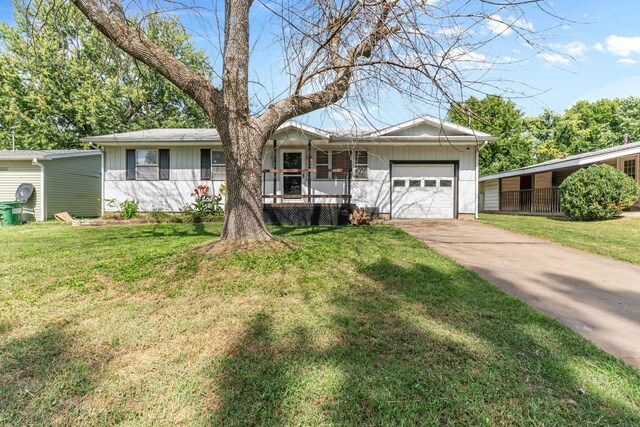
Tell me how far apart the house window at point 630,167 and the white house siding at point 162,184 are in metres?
17.8

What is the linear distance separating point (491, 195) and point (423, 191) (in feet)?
42.2

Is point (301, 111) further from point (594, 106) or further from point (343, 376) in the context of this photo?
point (594, 106)

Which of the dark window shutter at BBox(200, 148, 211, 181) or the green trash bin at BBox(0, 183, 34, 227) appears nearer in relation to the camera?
the green trash bin at BBox(0, 183, 34, 227)

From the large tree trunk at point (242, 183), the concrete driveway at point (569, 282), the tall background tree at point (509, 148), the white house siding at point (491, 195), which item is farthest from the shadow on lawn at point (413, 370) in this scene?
the tall background tree at point (509, 148)

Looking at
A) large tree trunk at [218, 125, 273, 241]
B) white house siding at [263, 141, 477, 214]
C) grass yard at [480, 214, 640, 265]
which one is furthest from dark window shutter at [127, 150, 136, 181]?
grass yard at [480, 214, 640, 265]

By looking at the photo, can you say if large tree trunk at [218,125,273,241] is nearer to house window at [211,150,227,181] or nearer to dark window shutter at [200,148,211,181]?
house window at [211,150,227,181]

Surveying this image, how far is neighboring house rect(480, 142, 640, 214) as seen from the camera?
42.8 ft

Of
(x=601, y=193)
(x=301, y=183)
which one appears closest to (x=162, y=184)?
(x=301, y=183)

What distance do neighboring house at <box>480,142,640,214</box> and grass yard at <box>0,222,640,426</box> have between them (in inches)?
521

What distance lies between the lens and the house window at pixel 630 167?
13461 mm

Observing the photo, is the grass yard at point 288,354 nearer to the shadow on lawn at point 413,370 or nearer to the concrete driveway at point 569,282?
the shadow on lawn at point 413,370

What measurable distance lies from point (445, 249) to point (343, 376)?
4404 mm

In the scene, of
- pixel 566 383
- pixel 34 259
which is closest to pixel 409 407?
pixel 566 383

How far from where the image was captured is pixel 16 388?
1795mm
